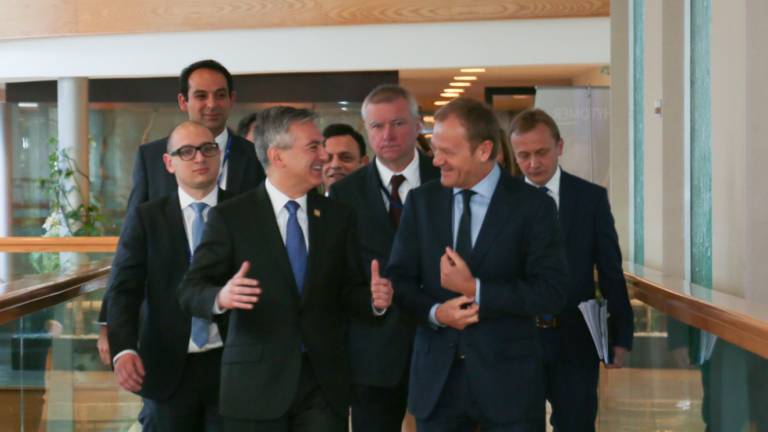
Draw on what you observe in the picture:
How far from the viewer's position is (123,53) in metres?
17.5

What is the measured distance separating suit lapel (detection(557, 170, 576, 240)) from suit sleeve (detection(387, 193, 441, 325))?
3.66ft

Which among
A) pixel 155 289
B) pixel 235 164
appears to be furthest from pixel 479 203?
pixel 235 164

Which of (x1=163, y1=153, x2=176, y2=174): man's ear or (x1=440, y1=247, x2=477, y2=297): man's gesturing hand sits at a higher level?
(x1=163, y1=153, x2=176, y2=174): man's ear

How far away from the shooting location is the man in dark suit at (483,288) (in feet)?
13.4

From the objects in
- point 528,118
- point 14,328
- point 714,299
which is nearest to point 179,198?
point 14,328

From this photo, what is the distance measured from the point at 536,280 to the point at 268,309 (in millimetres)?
890

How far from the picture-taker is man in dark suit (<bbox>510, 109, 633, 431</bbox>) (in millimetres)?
5215

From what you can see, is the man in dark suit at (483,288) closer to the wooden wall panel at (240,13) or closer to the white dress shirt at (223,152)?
the white dress shirt at (223,152)

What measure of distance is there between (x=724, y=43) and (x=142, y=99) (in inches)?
568

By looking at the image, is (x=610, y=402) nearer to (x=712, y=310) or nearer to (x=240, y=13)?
(x=712, y=310)

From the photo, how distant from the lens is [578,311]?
17.2 ft

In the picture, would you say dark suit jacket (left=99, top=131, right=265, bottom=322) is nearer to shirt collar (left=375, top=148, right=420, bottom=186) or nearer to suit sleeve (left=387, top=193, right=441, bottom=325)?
shirt collar (left=375, top=148, right=420, bottom=186)

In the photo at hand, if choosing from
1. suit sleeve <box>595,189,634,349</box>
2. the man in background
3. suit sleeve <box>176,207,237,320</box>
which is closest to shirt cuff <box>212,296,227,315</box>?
suit sleeve <box>176,207,237,320</box>

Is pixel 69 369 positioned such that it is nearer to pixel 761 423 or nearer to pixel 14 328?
pixel 14 328
